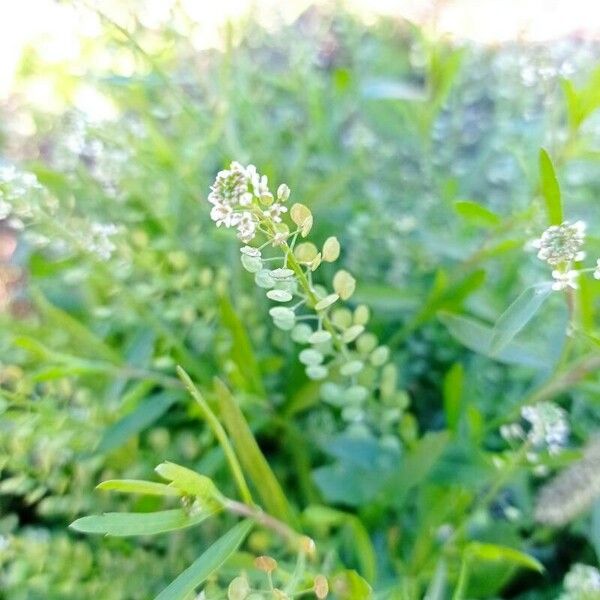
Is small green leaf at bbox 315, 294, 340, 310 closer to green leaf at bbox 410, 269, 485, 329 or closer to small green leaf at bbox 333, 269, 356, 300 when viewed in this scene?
small green leaf at bbox 333, 269, 356, 300

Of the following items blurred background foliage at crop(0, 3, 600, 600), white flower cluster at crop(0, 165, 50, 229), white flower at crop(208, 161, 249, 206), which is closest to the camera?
white flower at crop(208, 161, 249, 206)

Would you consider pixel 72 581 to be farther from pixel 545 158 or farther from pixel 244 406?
pixel 545 158

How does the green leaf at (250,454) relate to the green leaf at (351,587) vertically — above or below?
above

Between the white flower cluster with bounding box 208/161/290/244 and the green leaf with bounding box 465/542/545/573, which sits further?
the green leaf with bounding box 465/542/545/573

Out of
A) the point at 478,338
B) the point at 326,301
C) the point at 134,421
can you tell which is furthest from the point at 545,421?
the point at 134,421

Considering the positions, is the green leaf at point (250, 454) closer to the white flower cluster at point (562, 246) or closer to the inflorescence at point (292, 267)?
the inflorescence at point (292, 267)

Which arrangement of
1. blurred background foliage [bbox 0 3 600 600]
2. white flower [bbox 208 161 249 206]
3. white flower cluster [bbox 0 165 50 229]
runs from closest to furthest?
white flower [bbox 208 161 249 206] → white flower cluster [bbox 0 165 50 229] → blurred background foliage [bbox 0 3 600 600]

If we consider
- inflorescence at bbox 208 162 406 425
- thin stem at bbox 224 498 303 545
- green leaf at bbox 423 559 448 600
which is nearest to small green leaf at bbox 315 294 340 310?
inflorescence at bbox 208 162 406 425

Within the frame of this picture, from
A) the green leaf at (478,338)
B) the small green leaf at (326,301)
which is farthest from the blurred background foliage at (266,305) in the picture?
the small green leaf at (326,301)
